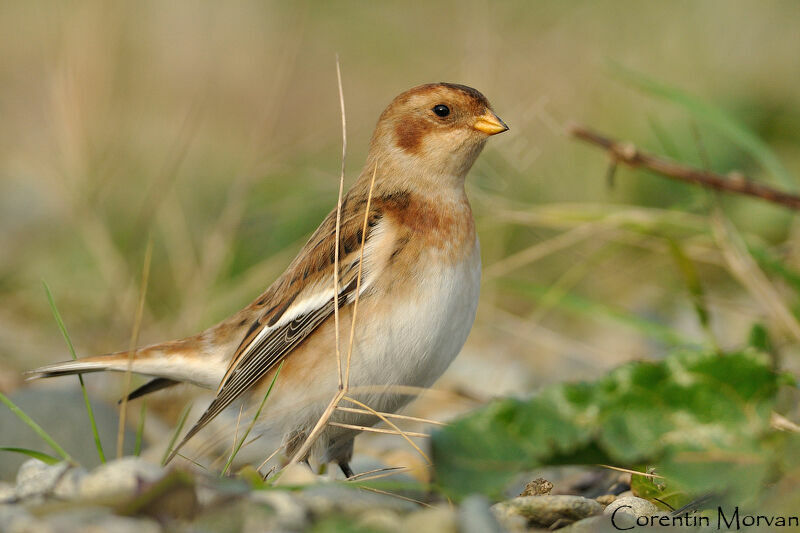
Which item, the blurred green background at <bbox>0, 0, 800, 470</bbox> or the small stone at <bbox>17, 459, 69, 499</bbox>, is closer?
the small stone at <bbox>17, 459, 69, 499</bbox>

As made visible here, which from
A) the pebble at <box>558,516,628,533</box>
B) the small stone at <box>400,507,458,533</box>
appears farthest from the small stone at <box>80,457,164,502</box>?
the pebble at <box>558,516,628,533</box>

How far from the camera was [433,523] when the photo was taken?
1.91 m

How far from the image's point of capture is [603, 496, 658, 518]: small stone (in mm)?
2516

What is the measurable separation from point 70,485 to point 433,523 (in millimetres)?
854

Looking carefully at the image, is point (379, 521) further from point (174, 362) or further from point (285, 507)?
point (174, 362)

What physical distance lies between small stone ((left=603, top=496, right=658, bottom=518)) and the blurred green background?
1173mm

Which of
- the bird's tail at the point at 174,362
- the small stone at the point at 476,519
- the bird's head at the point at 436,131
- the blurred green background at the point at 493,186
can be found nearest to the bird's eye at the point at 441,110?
the bird's head at the point at 436,131

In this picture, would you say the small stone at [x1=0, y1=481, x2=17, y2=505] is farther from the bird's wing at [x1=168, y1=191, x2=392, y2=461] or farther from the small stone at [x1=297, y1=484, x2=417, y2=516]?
the bird's wing at [x1=168, y1=191, x2=392, y2=461]

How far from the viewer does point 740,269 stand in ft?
11.7

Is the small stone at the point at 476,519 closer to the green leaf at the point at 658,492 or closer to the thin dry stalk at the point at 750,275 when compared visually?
the green leaf at the point at 658,492

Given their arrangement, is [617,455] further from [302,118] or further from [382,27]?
[382,27]

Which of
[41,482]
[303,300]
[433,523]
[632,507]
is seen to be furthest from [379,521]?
[303,300]

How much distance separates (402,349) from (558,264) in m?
3.18

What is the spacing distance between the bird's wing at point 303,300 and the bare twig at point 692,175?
0.90m
